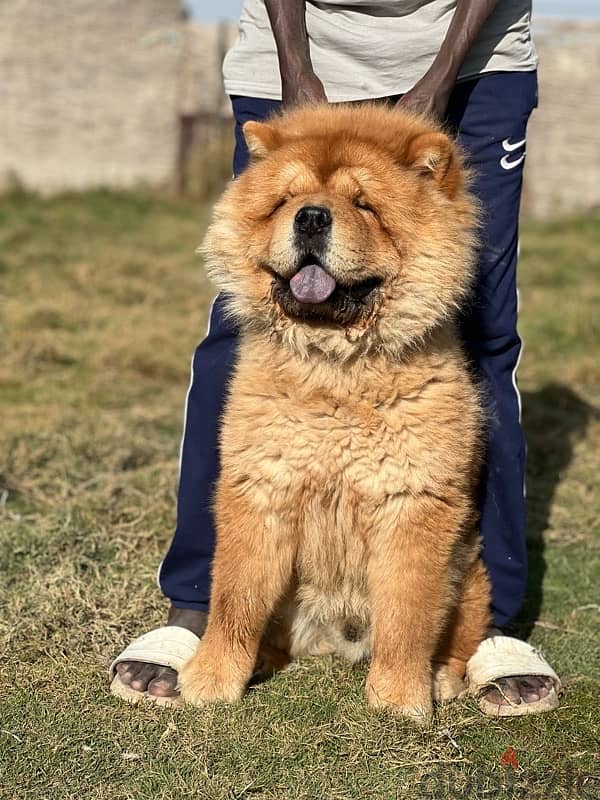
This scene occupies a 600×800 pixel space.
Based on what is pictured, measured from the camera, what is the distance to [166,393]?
6375 mm

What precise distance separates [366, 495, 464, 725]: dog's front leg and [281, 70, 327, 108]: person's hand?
1234mm

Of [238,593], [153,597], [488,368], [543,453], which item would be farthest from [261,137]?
[543,453]

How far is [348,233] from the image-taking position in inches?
103

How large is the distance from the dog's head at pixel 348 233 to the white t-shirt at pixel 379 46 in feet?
1.13

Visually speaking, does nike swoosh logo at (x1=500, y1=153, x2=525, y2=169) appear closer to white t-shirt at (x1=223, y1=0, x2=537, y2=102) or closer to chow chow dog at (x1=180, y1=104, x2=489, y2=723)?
white t-shirt at (x1=223, y1=0, x2=537, y2=102)

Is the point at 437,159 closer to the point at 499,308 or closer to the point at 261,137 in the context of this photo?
the point at 261,137

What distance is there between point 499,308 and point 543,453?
2.38 metres

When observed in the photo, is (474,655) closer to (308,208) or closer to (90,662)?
(90,662)

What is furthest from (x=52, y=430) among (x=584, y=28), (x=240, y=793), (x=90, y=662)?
(x=584, y=28)

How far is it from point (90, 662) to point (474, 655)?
118 cm

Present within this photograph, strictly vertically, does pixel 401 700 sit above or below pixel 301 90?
below

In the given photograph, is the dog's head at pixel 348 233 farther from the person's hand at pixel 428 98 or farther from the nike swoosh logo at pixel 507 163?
the nike swoosh logo at pixel 507 163

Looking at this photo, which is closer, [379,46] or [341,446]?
[341,446]

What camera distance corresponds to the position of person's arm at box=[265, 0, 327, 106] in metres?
3.04
